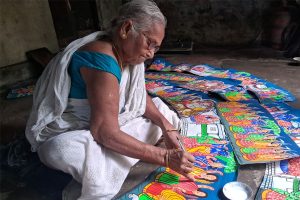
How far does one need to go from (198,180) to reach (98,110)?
683mm

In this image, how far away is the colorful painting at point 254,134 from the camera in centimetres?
162

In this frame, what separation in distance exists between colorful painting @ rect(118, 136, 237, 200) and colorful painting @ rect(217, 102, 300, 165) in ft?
0.33

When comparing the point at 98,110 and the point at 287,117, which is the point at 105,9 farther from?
the point at 98,110

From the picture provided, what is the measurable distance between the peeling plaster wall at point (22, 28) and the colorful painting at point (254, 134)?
2705 millimetres

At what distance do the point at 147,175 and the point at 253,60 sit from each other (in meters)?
2.83

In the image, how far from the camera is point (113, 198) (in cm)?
142

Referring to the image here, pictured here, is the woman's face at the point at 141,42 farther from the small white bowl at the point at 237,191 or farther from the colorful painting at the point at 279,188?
the colorful painting at the point at 279,188

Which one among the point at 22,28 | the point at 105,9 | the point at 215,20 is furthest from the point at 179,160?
the point at 105,9

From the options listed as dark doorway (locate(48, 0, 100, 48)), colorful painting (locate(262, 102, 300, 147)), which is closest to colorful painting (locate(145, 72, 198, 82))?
colorful painting (locate(262, 102, 300, 147))

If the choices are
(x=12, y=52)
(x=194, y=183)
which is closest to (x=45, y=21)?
(x=12, y=52)

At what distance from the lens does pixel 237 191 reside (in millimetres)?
1408

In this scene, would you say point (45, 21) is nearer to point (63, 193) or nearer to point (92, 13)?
point (92, 13)

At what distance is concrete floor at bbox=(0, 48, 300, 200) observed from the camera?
1548 millimetres

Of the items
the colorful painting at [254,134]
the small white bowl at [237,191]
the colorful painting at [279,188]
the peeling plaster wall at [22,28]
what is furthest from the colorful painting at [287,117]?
the peeling plaster wall at [22,28]
